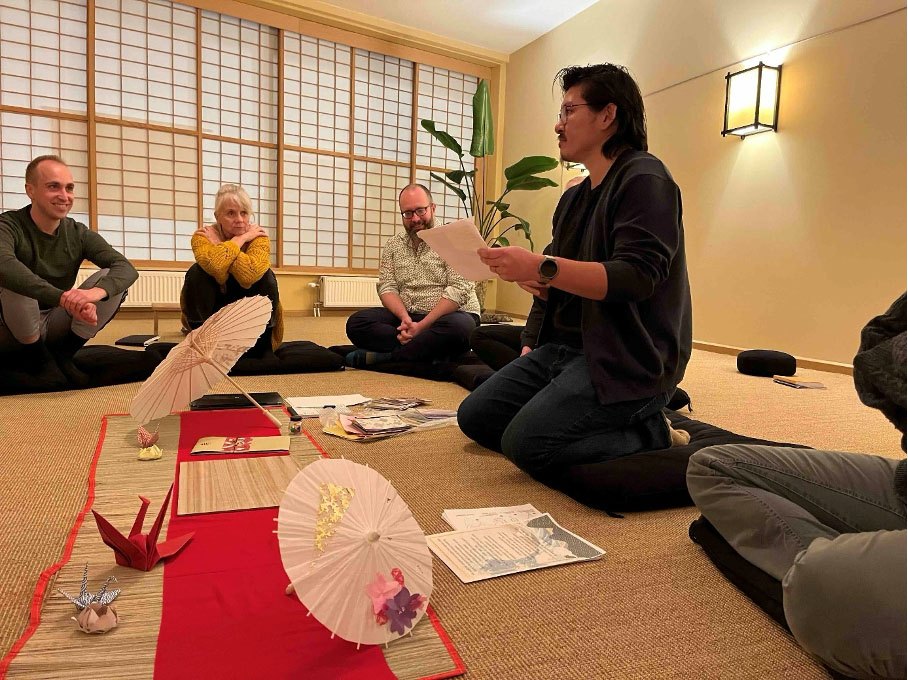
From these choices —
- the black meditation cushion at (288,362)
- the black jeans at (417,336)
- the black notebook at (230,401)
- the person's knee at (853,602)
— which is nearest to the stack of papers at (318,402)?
the black notebook at (230,401)

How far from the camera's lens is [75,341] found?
278cm

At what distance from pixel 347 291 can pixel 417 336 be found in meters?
3.19

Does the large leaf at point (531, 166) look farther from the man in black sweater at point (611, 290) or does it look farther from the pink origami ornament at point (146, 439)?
the pink origami ornament at point (146, 439)

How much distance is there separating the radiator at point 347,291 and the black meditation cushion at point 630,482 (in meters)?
4.73

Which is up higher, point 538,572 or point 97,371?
point 97,371

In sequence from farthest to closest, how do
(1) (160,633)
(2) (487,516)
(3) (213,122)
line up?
1. (3) (213,122)
2. (2) (487,516)
3. (1) (160,633)

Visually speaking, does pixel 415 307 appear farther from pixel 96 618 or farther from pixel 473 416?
pixel 96 618

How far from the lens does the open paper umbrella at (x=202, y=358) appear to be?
1.71 meters

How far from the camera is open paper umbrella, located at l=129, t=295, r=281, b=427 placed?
171cm

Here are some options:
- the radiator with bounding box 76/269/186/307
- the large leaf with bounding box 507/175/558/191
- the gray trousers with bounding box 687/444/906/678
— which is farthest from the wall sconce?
the radiator with bounding box 76/269/186/307

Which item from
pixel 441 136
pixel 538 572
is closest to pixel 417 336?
pixel 538 572

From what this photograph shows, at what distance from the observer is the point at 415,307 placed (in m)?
3.46

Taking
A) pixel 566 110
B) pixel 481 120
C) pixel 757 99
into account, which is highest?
pixel 481 120

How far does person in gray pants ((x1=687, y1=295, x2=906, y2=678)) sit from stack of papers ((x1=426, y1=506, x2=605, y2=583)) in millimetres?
275
